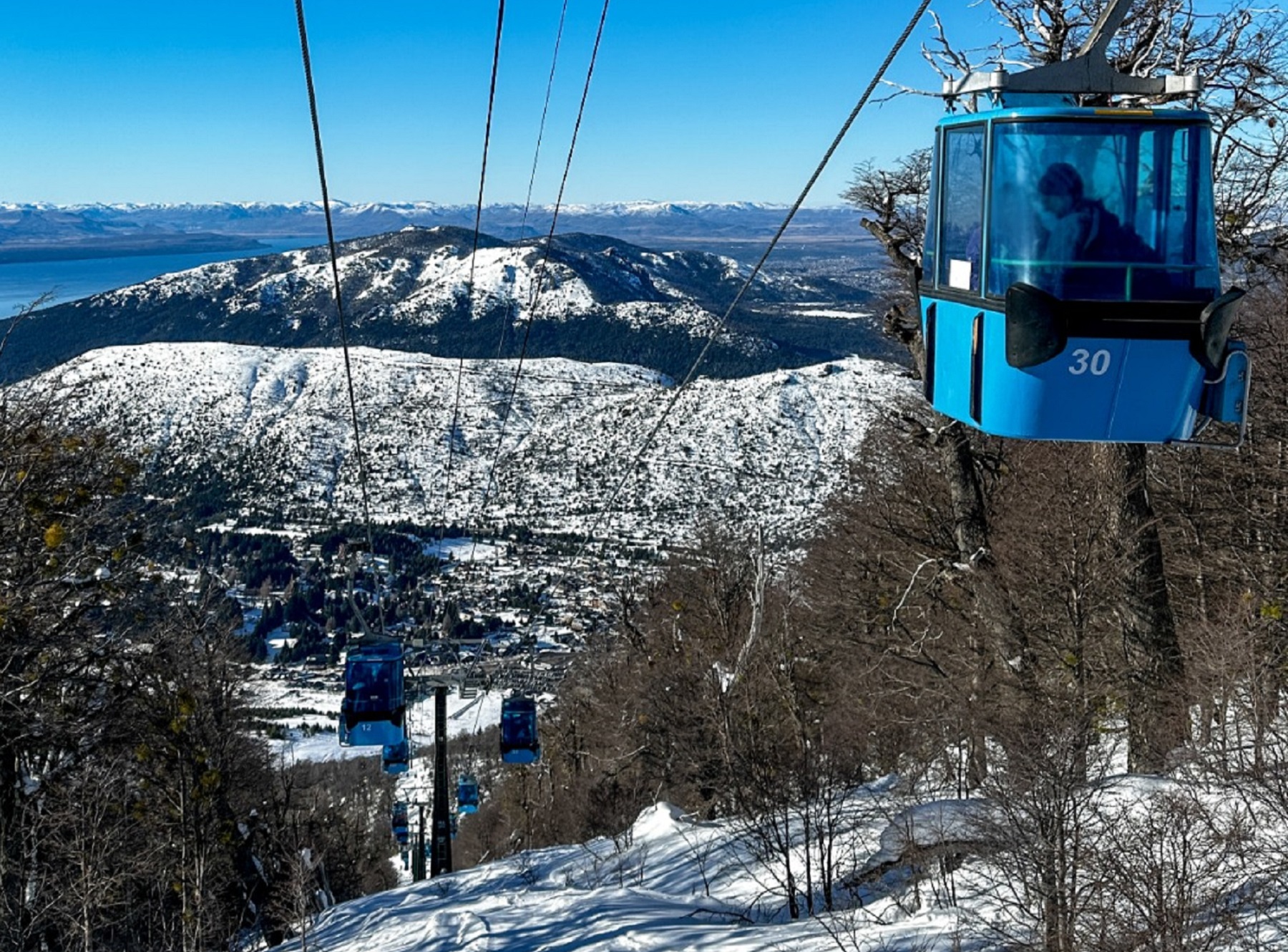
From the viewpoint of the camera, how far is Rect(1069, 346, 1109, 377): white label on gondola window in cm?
443

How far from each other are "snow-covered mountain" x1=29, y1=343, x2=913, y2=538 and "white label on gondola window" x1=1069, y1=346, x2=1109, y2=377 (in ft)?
339

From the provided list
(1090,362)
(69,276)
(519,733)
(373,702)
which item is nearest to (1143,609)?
(373,702)

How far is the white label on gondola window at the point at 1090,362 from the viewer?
14.5 feet

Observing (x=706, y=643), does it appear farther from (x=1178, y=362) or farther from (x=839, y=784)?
(x=1178, y=362)

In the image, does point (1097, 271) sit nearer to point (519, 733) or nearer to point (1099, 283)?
point (1099, 283)

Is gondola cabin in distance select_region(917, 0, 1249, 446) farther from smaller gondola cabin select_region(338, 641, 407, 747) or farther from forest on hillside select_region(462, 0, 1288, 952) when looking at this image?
smaller gondola cabin select_region(338, 641, 407, 747)

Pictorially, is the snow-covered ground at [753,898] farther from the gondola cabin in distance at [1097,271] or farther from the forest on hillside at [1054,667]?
the gondola cabin in distance at [1097,271]

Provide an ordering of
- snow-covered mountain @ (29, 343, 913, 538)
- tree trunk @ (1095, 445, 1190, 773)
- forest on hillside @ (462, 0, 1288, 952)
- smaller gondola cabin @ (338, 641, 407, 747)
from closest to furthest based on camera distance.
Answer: forest on hillside @ (462, 0, 1288, 952) < tree trunk @ (1095, 445, 1190, 773) < smaller gondola cabin @ (338, 641, 407, 747) < snow-covered mountain @ (29, 343, 913, 538)

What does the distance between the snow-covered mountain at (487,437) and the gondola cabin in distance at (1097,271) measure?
103161 millimetres

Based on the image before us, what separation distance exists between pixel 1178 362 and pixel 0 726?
12109mm

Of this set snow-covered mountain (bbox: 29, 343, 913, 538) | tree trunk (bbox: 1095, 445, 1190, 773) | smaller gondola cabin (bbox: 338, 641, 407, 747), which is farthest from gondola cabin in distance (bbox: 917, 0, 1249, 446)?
snow-covered mountain (bbox: 29, 343, 913, 538)

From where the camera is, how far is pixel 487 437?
151 metres

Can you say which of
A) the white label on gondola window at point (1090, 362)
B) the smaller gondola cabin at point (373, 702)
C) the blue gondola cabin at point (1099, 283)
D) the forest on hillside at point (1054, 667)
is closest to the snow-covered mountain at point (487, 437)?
the forest on hillside at point (1054, 667)

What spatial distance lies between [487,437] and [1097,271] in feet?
488
